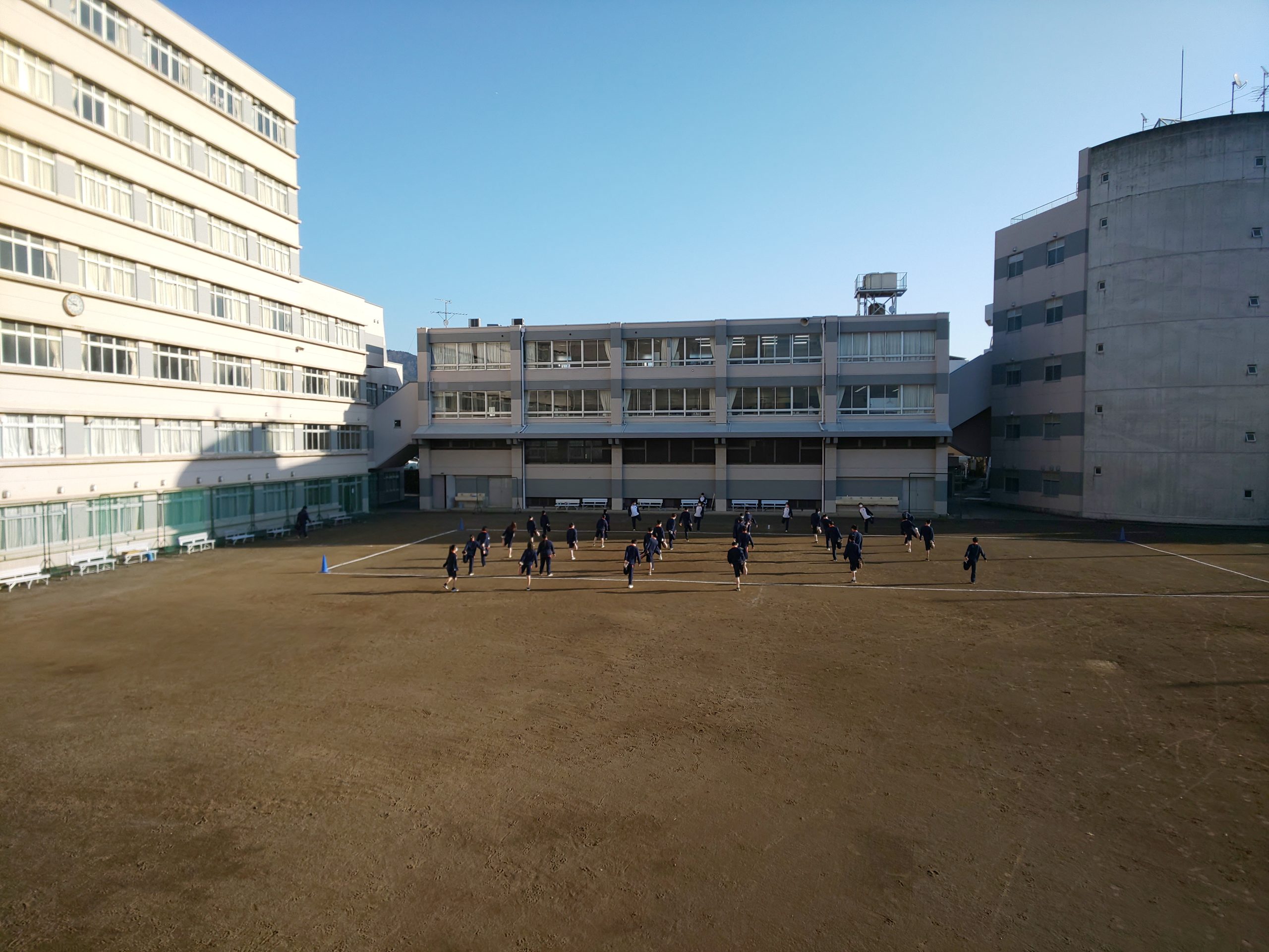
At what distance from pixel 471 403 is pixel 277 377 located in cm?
1218

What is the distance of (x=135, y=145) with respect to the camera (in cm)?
2548

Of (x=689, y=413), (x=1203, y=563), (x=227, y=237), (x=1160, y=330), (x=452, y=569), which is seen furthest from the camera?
(x=689, y=413)

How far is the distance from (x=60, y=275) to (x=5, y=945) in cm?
2531

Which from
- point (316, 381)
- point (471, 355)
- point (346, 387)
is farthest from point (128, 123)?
point (471, 355)

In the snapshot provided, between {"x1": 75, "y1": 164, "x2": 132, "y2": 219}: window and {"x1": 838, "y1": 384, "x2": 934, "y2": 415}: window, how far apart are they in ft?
118

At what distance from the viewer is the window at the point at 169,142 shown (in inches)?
1043

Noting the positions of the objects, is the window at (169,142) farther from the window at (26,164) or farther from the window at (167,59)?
the window at (26,164)

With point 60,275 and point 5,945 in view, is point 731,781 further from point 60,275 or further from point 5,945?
point 60,275

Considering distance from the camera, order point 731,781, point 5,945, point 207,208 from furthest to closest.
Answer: point 207,208, point 731,781, point 5,945

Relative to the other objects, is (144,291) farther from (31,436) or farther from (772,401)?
(772,401)

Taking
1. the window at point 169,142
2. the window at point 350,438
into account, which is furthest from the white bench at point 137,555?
the window at point 169,142

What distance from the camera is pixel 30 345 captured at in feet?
72.4

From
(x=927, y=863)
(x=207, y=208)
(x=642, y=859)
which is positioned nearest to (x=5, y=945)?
(x=642, y=859)

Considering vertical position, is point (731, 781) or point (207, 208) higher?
point (207, 208)
